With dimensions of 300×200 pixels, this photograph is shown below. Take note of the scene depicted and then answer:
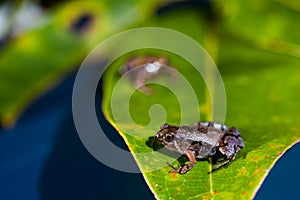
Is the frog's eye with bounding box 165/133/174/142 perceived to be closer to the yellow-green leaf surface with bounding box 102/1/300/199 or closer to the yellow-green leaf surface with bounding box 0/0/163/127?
the yellow-green leaf surface with bounding box 102/1/300/199

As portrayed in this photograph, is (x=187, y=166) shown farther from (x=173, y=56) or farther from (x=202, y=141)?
(x=173, y=56)

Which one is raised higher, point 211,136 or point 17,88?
point 211,136

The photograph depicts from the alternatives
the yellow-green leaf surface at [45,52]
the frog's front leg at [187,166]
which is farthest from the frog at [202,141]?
the yellow-green leaf surface at [45,52]

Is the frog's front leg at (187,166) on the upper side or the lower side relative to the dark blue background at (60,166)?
upper

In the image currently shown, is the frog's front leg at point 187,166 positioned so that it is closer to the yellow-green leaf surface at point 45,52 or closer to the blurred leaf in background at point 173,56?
the blurred leaf in background at point 173,56

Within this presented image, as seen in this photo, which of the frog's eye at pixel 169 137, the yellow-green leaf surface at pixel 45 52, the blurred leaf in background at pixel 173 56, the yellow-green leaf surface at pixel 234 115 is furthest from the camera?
the yellow-green leaf surface at pixel 45 52

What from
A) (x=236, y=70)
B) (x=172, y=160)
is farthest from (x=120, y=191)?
(x=236, y=70)

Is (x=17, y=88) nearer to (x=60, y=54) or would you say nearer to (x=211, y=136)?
(x=60, y=54)
